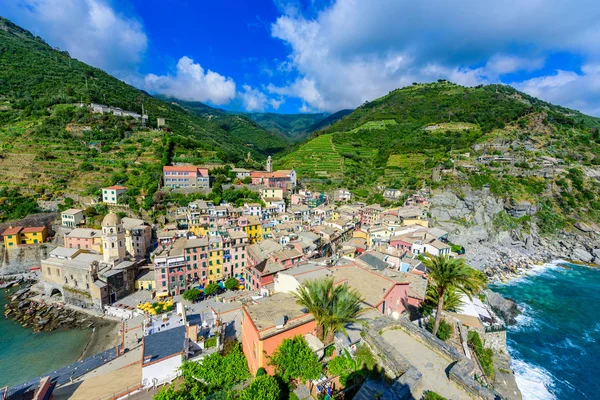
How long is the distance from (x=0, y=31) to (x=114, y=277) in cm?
15352

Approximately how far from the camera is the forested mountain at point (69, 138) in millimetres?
51562

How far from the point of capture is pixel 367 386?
7887mm

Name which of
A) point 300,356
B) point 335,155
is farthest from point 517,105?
point 300,356

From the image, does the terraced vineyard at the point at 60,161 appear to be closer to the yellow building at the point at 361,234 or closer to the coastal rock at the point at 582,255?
the yellow building at the point at 361,234

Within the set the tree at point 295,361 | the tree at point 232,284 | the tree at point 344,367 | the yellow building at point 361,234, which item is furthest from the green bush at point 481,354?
the yellow building at point 361,234

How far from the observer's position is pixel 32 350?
78.0ft

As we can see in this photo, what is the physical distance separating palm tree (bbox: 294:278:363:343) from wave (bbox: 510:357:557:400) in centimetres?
1874

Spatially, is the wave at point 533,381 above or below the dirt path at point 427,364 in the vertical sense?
below

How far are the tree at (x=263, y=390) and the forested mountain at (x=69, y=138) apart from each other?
48.5 meters

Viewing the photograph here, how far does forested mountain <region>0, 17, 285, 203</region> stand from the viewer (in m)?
51.6

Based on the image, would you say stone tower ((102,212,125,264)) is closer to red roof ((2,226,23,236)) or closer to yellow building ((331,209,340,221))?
red roof ((2,226,23,236))

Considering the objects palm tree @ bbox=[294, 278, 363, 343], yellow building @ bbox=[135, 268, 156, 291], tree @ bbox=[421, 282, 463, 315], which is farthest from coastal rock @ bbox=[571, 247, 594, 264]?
yellow building @ bbox=[135, 268, 156, 291]

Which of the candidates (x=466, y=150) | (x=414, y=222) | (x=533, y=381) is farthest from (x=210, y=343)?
(x=466, y=150)

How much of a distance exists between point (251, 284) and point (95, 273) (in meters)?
18.8
